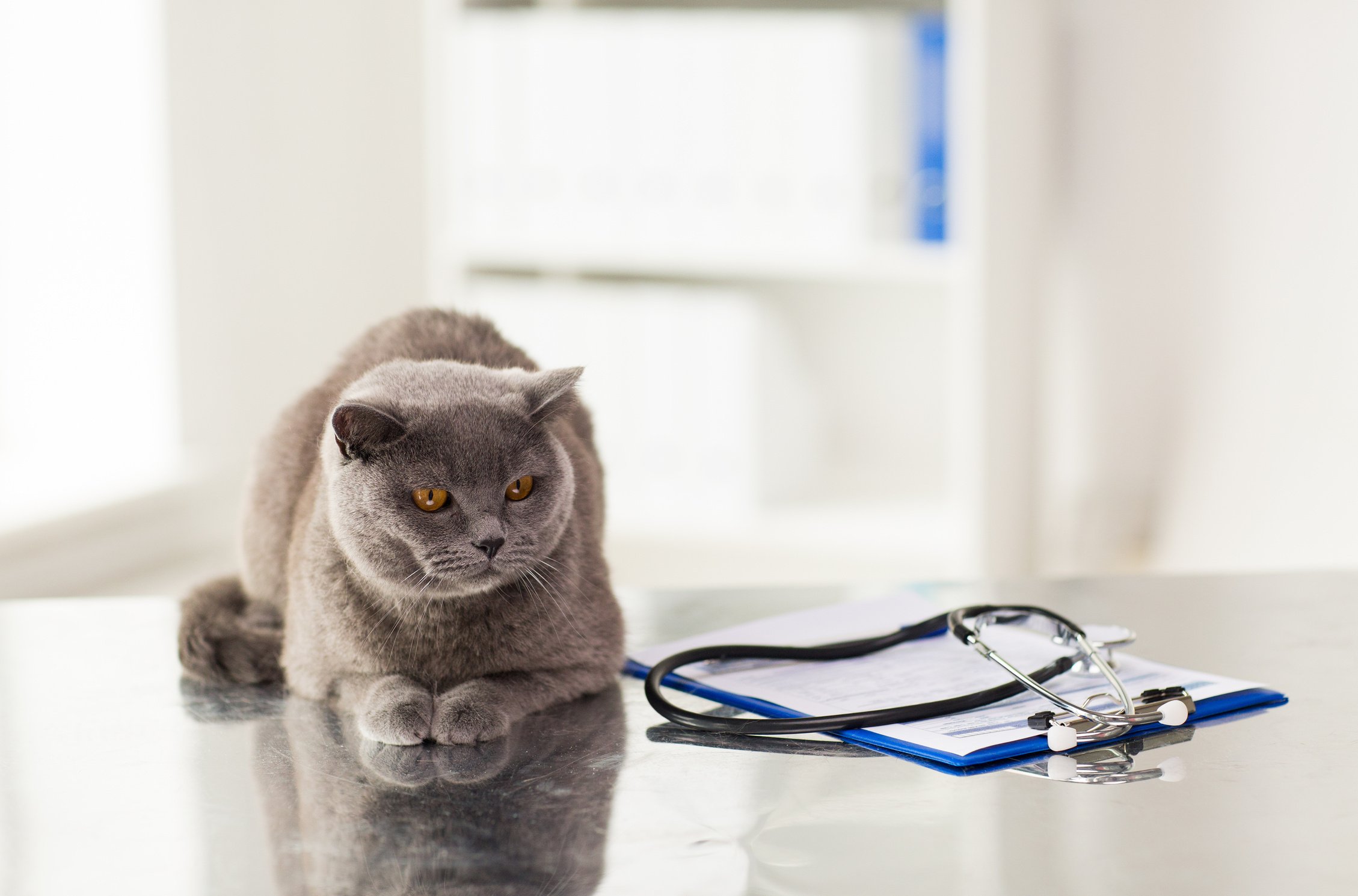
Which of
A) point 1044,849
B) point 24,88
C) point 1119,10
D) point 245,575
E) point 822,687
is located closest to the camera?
point 1044,849

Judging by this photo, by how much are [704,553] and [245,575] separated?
134cm

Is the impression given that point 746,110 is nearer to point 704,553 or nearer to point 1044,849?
point 704,553

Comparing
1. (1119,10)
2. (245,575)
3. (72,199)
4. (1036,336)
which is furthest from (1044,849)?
(72,199)

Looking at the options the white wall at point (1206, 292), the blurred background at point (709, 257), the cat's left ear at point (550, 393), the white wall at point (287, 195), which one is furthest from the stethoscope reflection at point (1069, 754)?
the white wall at point (287, 195)

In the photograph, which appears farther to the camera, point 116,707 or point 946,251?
point 946,251

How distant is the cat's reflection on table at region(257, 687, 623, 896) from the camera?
0.62 meters

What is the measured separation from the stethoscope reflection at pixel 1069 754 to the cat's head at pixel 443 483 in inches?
6.1

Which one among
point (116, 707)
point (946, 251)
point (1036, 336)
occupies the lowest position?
point (116, 707)

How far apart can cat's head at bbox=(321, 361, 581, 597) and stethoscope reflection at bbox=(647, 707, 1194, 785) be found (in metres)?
0.16

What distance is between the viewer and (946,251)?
2.22m

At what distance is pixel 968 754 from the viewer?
74cm

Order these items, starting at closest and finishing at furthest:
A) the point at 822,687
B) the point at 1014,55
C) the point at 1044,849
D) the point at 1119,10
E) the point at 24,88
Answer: the point at 1044,849 < the point at 822,687 < the point at 1014,55 < the point at 1119,10 < the point at 24,88

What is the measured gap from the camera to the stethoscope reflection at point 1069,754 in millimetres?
724

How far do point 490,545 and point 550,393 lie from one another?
0.36ft
